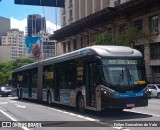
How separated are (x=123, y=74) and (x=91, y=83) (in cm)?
166

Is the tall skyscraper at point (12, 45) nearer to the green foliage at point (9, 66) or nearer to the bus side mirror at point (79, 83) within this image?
the green foliage at point (9, 66)

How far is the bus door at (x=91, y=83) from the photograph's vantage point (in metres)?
16.5

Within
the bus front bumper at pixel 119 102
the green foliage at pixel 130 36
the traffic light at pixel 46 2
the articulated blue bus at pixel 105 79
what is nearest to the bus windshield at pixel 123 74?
the articulated blue bus at pixel 105 79

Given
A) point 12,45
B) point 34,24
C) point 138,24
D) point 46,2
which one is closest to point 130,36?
point 138,24

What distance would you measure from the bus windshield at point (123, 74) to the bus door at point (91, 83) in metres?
0.87

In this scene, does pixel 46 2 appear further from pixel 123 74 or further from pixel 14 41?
pixel 14 41

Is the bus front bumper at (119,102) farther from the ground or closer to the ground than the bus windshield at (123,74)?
closer to the ground

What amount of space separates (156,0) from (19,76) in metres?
17.9

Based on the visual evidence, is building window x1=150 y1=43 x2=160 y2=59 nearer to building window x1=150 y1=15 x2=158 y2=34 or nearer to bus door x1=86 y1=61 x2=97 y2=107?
building window x1=150 y1=15 x2=158 y2=34

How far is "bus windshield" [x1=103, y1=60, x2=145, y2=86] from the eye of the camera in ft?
51.8

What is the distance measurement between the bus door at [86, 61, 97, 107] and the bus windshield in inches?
→ 34.1

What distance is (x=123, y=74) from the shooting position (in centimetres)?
1603

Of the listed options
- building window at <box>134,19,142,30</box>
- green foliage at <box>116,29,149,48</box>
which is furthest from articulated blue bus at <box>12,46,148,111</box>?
building window at <box>134,19,142,30</box>

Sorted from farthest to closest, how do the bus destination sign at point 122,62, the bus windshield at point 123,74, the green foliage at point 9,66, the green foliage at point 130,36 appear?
the green foliage at point 9,66, the green foliage at point 130,36, the bus destination sign at point 122,62, the bus windshield at point 123,74
